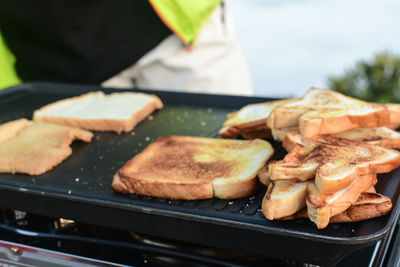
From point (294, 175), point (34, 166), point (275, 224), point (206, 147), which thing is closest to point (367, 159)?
point (294, 175)

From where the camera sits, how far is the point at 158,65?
3.40m

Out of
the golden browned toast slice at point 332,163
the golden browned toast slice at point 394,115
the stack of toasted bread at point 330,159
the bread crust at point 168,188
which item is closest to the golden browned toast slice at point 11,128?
the bread crust at point 168,188

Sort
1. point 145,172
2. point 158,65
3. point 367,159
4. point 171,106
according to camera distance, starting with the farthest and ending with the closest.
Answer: point 158,65, point 171,106, point 145,172, point 367,159

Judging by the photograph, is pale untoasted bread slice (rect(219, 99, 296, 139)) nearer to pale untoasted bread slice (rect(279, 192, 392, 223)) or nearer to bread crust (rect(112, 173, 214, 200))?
bread crust (rect(112, 173, 214, 200))

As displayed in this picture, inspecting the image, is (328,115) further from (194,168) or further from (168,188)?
(168,188)

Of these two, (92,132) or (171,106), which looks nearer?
(92,132)

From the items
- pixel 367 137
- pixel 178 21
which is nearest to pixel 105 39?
pixel 178 21

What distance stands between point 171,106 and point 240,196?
3.47 ft

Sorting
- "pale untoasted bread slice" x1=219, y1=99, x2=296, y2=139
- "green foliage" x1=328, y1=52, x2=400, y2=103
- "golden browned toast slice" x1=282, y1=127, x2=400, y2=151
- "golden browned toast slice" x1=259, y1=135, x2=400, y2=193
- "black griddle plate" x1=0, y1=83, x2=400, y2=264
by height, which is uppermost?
"golden browned toast slice" x1=259, y1=135, x2=400, y2=193

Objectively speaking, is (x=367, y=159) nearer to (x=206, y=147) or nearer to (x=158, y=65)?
(x=206, y=147)

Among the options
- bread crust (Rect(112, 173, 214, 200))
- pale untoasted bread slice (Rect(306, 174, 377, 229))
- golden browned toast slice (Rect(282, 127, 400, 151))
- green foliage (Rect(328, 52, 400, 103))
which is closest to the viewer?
pale untoasted bread slice (Rect(306, 174, 377, 229))

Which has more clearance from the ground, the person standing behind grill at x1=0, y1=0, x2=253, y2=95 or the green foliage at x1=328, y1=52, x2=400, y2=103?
the person standing behind grill at x1=0, y1=0, x2=253, y2=95

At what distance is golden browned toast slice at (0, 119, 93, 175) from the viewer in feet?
5.94

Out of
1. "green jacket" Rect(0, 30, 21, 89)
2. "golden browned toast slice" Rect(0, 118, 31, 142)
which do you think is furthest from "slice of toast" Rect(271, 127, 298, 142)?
"green jacket" Rect(0, 30, 21, 89)
